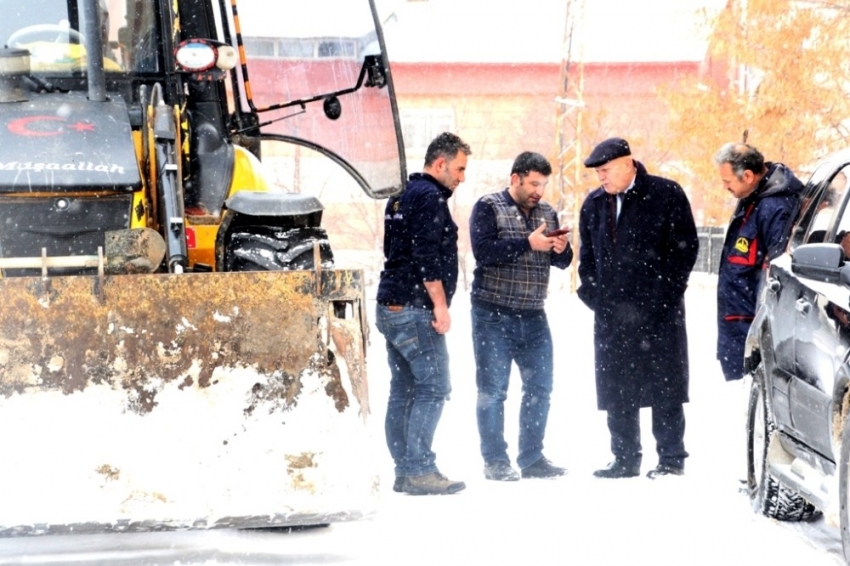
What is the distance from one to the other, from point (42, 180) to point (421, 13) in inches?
1534

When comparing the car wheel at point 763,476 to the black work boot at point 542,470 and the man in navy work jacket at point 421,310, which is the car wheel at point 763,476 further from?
the man in navy work jacket at point 421,310

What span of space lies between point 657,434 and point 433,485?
53.2 inches

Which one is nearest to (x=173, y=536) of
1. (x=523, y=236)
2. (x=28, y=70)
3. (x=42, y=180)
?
(x=42, y=180)

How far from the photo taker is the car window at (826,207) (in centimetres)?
601

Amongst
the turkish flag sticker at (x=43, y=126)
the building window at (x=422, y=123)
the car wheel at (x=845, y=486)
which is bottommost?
the building window at (x=422, y=123)

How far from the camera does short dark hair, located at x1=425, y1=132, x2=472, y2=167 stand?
7.52 meters

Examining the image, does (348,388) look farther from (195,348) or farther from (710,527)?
(710,527)

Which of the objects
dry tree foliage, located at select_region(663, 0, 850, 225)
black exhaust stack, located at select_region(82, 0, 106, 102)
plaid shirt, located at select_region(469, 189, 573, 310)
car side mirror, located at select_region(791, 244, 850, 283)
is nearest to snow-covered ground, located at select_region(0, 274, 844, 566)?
plaid shirt, located at select_region(469, 189, 573, 310)

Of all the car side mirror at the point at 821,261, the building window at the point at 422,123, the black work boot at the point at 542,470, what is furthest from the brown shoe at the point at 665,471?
the building window at the point at 422,123

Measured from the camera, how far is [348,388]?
17.2 feet

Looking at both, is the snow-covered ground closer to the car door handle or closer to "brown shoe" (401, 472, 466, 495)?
"brown shoe" (401, 472, 466, 495)

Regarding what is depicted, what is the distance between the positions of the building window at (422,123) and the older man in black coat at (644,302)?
30090 millimetres

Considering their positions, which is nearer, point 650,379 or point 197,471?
point 197,471

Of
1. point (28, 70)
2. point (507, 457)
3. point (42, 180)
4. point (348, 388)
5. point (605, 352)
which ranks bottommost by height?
point (507, 457)
